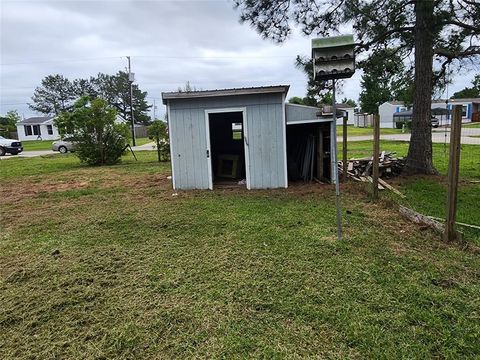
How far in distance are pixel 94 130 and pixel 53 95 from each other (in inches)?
2246

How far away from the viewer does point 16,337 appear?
2.51m

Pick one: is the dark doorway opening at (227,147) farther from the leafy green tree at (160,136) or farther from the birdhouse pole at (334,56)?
the birdhouse pole at (334,56)

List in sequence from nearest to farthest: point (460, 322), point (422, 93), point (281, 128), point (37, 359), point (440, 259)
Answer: point (37, 359)
point (460, 322)
point (440, 259)
point (281, 128)
point (422, 93)

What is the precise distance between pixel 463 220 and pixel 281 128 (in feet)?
13.0

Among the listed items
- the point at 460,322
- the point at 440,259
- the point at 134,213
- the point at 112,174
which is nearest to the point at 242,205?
the point at 134,213

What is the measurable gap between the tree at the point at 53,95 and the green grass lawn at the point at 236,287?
6376 cm

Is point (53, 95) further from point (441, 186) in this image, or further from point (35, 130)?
point (441, 186)

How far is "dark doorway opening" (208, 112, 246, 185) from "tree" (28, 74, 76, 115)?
192ft

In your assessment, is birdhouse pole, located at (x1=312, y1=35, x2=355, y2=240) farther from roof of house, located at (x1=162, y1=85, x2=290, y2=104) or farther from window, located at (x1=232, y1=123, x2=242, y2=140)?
window, located at (x1=232, y1=123, x2=242, y2=140)

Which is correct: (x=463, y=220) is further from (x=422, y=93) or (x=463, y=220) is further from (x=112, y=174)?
(x=112, y=174)

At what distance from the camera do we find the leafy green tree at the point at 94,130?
1309cm

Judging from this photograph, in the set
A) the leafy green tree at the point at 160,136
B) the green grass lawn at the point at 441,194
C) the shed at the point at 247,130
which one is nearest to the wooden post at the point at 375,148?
the green grass lawn at the point at 441,194

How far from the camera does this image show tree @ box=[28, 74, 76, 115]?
60.0 metres

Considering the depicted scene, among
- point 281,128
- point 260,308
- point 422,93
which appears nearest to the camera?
point 260,308
